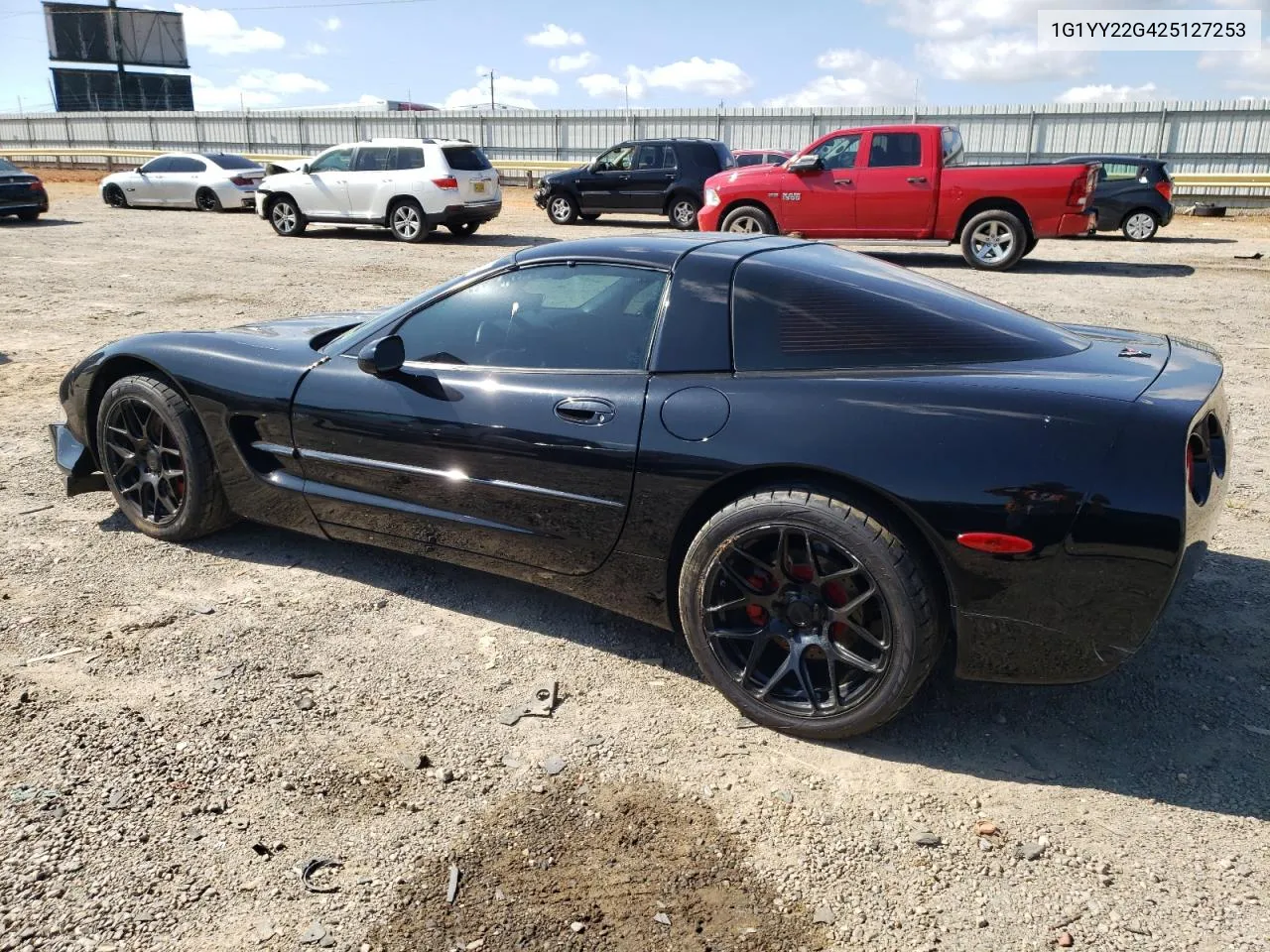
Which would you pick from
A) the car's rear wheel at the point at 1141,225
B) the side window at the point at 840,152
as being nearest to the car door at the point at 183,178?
the side window at the point at 840,152

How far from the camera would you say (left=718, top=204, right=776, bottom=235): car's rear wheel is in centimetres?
1468

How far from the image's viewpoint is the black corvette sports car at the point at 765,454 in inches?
103

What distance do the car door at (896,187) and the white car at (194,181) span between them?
1465 cm

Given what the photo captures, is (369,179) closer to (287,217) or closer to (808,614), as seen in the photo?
(287,217)

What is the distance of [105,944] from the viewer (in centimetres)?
218

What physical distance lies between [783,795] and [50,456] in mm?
4855

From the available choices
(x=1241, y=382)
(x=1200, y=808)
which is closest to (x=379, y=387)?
(x=1200, y=808)

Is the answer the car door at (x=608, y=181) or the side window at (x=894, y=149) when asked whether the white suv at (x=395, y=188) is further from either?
the side window at (x=894, y=149)

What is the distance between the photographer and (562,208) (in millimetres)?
20172

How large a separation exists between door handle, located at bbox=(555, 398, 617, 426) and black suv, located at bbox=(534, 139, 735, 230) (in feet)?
53.0

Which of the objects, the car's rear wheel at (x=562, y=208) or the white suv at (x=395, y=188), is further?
the car's rear wheel at (x=562, y=208)

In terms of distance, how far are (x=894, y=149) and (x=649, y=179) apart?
627 centimetres

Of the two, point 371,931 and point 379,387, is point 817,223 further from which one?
point 371,931

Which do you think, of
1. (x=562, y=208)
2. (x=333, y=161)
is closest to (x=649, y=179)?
(x=562, y=208)
